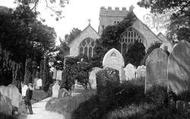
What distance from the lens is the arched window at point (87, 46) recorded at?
2306 inches

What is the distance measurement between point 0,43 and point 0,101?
2180 cm

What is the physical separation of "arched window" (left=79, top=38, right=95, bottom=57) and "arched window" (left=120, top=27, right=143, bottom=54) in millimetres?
5021

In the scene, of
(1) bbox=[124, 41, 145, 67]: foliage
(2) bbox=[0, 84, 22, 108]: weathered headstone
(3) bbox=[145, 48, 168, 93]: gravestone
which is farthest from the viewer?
(1) bbox=[124, 41, 145, 67]: foliage

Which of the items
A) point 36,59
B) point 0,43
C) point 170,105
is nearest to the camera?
point 170,105

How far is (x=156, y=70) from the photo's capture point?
11.6 meters

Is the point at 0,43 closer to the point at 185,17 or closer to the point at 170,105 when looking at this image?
the point at 185,17

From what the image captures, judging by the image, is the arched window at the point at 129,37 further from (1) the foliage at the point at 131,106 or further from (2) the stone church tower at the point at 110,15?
(1) the foliage at the point at 131,106

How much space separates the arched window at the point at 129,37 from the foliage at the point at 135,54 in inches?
71.0

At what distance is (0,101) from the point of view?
41.2ft

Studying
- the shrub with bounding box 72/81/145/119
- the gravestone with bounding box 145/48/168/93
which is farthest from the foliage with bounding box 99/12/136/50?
the gravestone with bounding box 145/48/168/93

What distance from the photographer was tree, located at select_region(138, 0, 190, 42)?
2388cm

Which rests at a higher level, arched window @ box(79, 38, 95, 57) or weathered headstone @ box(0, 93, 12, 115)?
arched window @ box(79, 38, 95, 57)

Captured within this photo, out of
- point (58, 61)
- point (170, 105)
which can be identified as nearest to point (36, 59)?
point (58, 61)

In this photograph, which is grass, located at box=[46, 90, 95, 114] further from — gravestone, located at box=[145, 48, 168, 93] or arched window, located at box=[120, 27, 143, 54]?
arched window, located at box=[120, 27, 143, 54]
